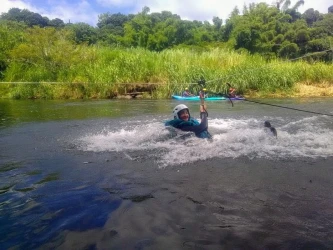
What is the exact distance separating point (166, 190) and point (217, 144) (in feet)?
8.89

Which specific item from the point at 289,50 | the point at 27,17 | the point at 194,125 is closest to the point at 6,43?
the point at 194,125

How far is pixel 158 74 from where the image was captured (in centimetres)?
1973

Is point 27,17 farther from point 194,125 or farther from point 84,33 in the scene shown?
point 194,125

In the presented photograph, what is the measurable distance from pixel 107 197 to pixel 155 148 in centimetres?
265

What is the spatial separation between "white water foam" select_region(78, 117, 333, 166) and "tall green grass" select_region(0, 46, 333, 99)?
1041 cm

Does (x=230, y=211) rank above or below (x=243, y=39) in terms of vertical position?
below

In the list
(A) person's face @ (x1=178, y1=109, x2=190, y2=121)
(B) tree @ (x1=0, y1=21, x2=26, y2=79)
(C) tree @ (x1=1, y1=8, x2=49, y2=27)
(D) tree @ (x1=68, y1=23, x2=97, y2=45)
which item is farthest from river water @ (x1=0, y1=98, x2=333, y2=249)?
(C) tree @ (x1=1, y1=8, x2=49, y2=27)

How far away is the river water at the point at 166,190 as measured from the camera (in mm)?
3242

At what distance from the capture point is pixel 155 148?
22.0 feet

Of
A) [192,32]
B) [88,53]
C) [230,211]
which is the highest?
[192,32]

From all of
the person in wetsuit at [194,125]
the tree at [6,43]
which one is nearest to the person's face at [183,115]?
the person in wetsuit at [194,125]

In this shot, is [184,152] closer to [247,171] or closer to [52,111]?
[247,171]

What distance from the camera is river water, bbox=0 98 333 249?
3242mm

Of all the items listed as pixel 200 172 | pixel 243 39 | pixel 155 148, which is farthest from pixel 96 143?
pixel 243 39
